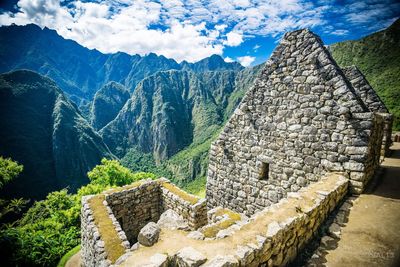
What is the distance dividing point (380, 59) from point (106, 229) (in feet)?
204

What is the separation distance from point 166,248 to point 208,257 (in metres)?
0.80

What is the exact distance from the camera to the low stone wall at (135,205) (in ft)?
26.6

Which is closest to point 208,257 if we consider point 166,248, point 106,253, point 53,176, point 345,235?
point 166,248

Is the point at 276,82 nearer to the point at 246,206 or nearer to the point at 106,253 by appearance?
the point at 246,206

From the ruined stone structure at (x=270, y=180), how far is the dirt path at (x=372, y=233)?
428 mm

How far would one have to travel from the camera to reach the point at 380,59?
151 ft

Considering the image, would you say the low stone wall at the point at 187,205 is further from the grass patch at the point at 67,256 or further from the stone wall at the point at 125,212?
the grass patch at the point at 67,256

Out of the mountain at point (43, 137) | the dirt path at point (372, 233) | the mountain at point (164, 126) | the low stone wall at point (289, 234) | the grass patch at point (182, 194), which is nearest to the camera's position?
the low stone wall at point (289, 234)

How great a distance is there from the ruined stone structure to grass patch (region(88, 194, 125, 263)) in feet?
0.10

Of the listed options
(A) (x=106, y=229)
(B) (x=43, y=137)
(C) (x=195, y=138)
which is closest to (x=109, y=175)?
(A) (x=106, y=229)

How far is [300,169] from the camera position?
5.89 metres

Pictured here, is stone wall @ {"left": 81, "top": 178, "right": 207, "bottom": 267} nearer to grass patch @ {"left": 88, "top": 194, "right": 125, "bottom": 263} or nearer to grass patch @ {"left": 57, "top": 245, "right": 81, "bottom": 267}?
grass patch @ {"left": 88, "top": 194, "right": 125, "bottom": 263}

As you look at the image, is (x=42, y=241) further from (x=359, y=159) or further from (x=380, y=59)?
(x=380, y=59)

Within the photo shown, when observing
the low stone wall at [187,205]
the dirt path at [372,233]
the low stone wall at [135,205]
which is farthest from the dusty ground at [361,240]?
the low stone wall at [135,205]
